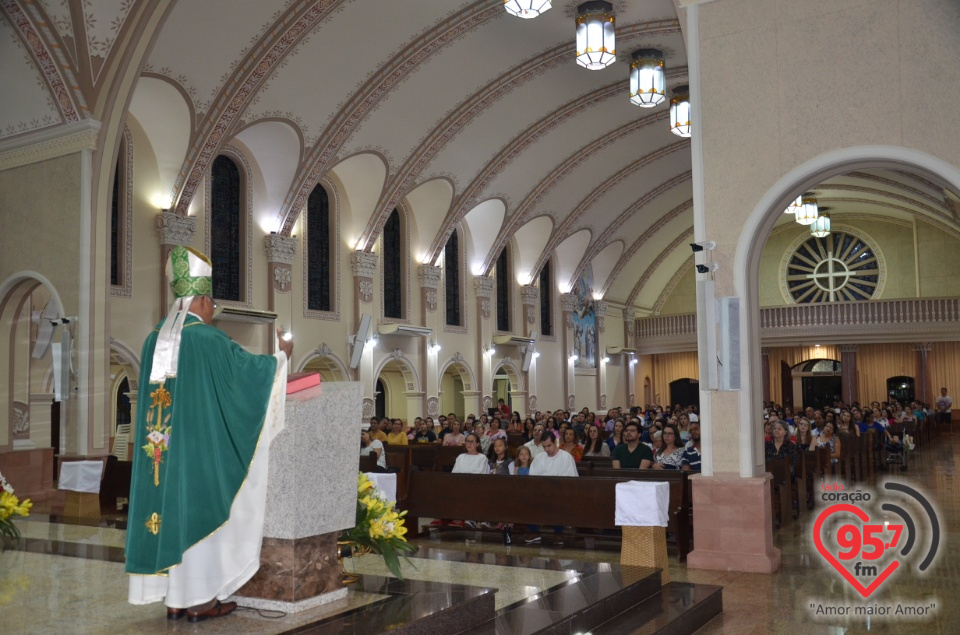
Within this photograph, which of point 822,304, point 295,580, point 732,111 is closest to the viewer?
point 295,580

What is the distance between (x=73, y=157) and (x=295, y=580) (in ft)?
25.5

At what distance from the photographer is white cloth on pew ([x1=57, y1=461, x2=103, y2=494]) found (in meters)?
9.09

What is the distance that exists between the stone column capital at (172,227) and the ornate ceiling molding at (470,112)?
416 cm

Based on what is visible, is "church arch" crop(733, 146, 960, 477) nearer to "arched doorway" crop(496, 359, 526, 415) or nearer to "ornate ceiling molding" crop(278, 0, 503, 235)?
"ornate ceiling molding" crop(278, 0, 503, 235)

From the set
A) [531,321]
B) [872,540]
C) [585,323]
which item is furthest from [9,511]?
[585,323]

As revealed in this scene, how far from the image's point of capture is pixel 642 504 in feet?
→ 20.8

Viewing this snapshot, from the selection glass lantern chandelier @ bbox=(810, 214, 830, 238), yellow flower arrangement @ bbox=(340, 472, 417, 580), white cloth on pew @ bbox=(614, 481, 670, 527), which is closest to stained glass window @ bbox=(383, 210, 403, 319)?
glass lantern chandelier @ bbox=(810, 214, 830, 238)

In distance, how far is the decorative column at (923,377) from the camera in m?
24.6

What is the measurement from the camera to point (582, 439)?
14.4 meters

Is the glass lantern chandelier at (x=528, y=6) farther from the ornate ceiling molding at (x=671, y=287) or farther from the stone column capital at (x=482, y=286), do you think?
the ornate ceiling molding at (x=671, y=287)

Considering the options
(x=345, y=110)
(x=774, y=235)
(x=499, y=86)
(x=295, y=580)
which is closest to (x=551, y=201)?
(x=499, y=86)

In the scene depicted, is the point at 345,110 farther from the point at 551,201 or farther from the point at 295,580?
the point at 295,580

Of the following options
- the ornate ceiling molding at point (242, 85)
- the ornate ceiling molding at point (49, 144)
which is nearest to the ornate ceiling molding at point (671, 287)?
the ornate ceiling molding at point (242, 85)

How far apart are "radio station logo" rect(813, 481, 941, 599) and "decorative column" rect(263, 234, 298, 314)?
32.0 feet
